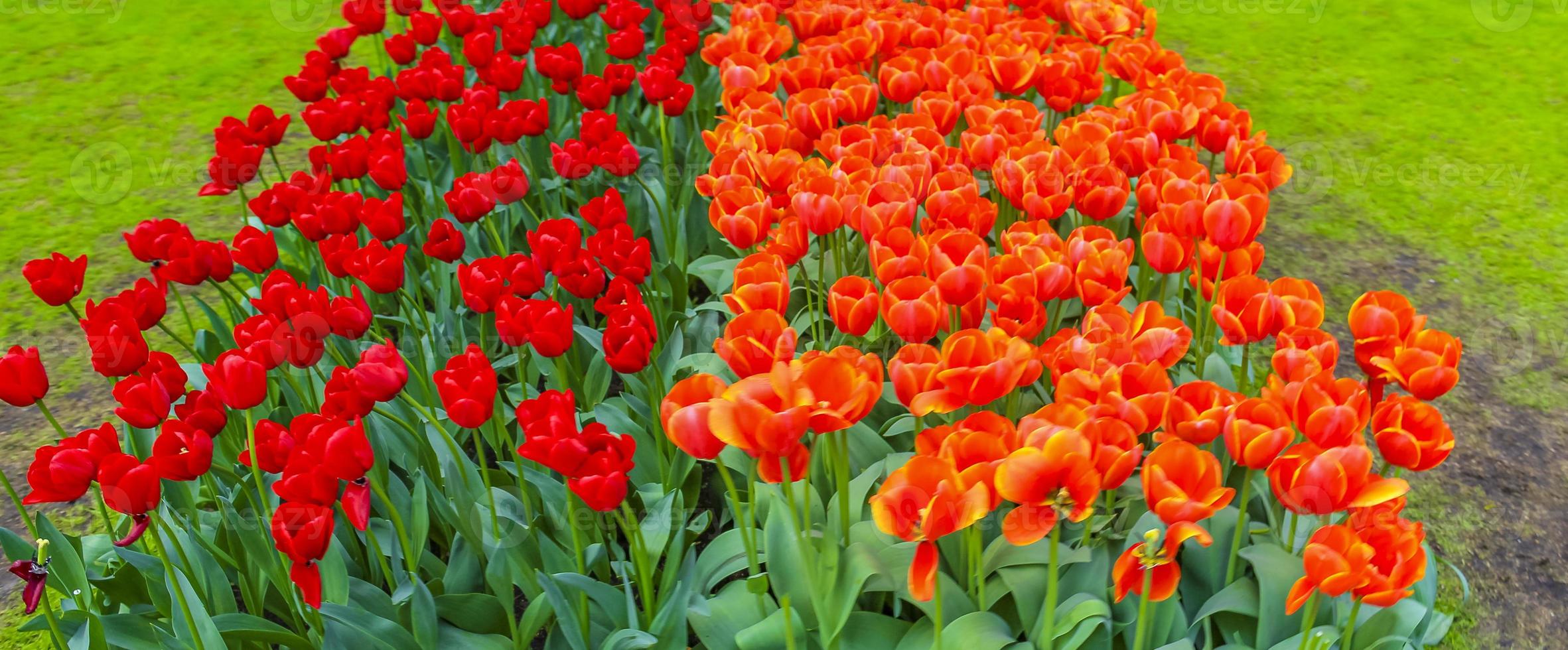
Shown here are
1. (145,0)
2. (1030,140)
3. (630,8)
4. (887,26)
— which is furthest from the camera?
(145,0)

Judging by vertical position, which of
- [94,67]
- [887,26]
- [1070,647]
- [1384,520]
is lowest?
[94,67]

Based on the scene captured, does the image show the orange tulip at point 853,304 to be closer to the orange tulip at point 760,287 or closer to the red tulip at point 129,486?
the orange tulip at point 760,287

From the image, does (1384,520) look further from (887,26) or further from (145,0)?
(145,0)

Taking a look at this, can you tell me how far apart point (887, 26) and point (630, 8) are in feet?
2.89

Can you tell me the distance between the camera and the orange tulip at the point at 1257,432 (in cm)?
150

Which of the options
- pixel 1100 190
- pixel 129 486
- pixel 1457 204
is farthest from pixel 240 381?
pixel 1457 204

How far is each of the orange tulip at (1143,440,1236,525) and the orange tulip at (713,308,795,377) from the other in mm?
527

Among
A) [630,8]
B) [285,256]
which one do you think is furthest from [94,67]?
[630,8]

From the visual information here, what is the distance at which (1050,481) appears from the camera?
1.40m

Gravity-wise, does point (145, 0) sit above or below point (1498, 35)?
below

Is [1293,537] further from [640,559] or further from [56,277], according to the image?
[56,277]

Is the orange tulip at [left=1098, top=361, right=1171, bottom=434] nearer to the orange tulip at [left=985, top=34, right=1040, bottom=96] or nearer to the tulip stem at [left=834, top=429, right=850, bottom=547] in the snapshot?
the tulip stem at [left=834, top=429, right=850, bottom=547]

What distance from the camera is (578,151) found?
2654 mm

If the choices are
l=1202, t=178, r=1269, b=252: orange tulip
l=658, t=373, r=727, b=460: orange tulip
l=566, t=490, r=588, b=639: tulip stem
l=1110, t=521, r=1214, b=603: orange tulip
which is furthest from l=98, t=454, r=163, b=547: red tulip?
l=1202, t=178, r=1269, b=252: orange tulip
